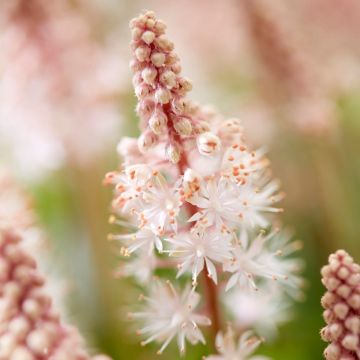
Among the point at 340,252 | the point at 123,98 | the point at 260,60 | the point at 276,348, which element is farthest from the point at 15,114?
the point at 340,252

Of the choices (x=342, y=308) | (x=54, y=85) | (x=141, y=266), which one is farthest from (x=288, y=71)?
(x=342, y=308)

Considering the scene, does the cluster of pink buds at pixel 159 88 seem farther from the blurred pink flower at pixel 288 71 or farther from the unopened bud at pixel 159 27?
the blurred pink flower at pixel 288 71

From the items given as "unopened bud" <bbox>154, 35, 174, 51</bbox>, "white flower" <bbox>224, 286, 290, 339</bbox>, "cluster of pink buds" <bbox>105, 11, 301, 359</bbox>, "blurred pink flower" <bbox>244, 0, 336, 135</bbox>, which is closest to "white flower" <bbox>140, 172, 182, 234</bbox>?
"cluster of pink buds" <bbox>105, 11, 301, 359</bbox>

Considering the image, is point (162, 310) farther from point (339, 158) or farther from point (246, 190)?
point (339, 158)

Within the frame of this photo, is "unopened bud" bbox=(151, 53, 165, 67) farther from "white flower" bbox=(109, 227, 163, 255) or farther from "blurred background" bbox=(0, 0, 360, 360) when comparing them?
"blurred background" bbox=(0, 0, 360, 360)

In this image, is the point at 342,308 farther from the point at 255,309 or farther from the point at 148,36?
the point at 255,309
